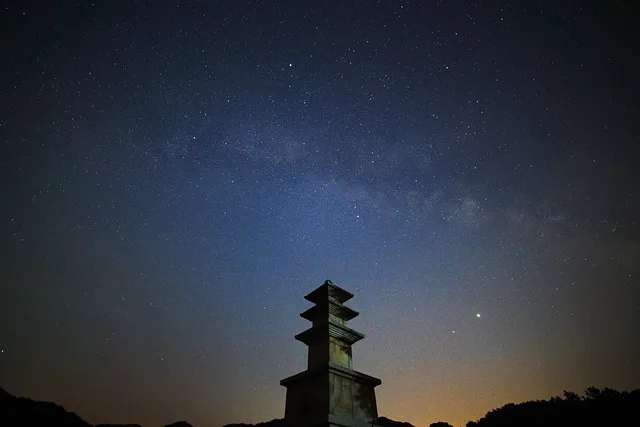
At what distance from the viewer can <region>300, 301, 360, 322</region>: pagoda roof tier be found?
433 inches

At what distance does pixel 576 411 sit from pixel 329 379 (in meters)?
31.0

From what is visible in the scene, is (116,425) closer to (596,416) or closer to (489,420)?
(489,420)

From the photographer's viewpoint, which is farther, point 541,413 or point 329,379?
point 541,413

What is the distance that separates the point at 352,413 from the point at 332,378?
1.02 metres

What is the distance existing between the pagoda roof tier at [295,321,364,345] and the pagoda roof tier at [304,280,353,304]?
936 millimetres

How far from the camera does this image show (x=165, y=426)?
37.2m

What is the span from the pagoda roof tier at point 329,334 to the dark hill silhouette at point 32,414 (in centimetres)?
3117

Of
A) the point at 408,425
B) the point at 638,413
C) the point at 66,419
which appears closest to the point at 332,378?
the point at 638,413

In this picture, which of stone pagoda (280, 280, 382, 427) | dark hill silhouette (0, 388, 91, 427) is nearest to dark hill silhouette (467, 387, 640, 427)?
stone pagoda (280, 280, 382, 427)

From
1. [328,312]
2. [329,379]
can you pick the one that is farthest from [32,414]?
[329,379]

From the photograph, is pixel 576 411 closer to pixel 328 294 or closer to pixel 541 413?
pixel 541 413

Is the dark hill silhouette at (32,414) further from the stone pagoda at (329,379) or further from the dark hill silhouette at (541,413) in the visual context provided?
the stone pagoda at (329,379)

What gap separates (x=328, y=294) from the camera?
36.6ft

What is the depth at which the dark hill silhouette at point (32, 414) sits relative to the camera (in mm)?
28531
